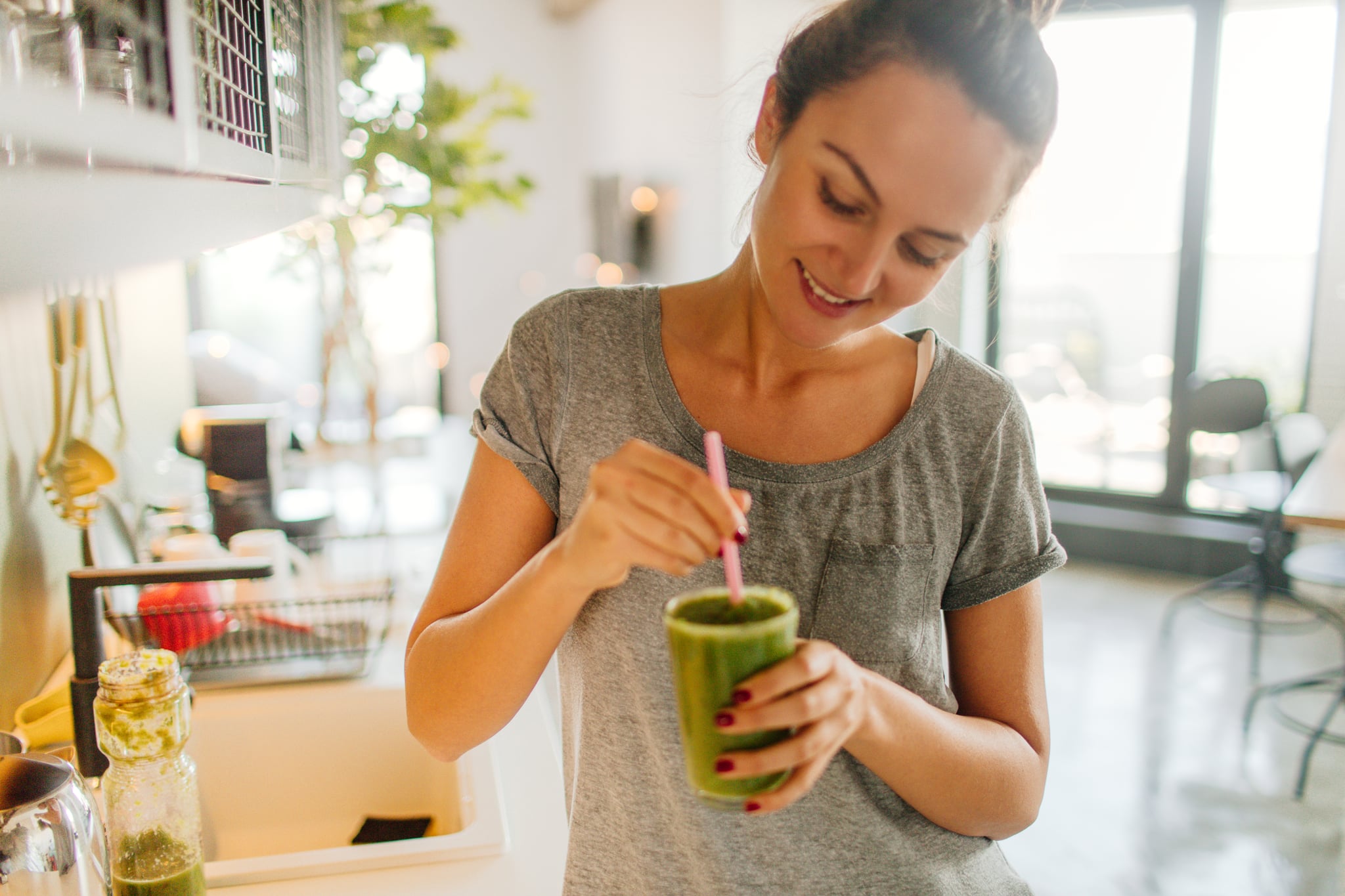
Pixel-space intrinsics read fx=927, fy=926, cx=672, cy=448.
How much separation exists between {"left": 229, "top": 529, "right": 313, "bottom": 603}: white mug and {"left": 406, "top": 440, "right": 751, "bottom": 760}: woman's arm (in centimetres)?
82

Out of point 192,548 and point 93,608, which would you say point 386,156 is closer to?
point 192,548

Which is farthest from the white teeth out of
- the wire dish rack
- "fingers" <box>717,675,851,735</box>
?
the wire dish rack

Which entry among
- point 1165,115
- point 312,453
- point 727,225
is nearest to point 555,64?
point 727,225

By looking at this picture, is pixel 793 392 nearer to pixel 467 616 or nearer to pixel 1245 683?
pixel 467 616

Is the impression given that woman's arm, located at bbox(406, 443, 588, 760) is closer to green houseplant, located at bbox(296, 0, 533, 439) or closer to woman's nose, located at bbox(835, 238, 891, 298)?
woman's nose, located at bbox(835, 238, 891, 298)

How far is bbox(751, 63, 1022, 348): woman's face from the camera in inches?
30.0

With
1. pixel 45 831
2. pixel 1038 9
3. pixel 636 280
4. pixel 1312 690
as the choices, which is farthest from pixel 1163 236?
pixel 45 831

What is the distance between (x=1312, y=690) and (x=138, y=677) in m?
4.15

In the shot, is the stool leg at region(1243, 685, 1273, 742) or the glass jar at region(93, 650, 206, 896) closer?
the glass jar at region(93, 650, 206, 896)

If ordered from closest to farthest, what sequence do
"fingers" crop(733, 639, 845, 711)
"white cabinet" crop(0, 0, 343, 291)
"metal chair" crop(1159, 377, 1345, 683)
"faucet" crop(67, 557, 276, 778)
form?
"white cabinet" crop(0, 0, 343, 291) < "fingers" crop(733, 639, 845, 711) < "faucet" crop(67, 557, 276, 778) < "metal chair" crop(1159, 377, 1345, 683)

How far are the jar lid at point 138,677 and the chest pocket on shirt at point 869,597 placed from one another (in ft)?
1.90

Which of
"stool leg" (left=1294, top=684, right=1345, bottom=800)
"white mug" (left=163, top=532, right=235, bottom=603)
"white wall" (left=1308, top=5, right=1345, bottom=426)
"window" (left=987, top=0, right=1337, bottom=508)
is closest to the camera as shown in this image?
"white mug" (left=163, top=532, right=235, bottom=603)

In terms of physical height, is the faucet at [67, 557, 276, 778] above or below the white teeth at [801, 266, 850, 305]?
below

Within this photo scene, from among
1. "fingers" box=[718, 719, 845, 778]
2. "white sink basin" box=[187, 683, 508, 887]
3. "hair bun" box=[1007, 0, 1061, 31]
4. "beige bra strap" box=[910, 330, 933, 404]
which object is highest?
"hair bun" box=[1007, 0, 1061, 31]
